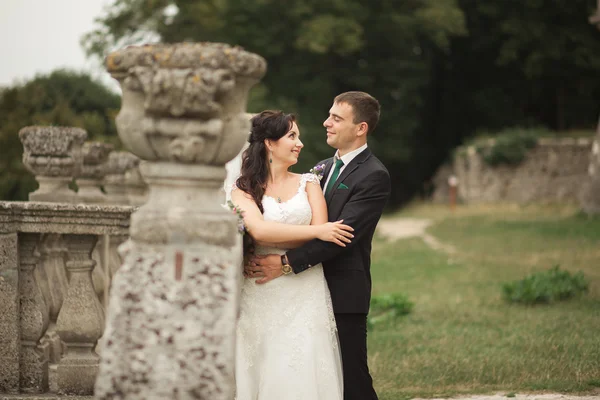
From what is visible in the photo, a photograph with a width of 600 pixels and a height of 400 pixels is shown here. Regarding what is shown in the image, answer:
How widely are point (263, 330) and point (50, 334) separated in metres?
1.74

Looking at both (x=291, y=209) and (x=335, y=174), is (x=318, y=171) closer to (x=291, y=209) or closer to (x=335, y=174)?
(x=335, y=174)

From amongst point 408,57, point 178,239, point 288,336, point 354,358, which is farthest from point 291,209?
point 408,57

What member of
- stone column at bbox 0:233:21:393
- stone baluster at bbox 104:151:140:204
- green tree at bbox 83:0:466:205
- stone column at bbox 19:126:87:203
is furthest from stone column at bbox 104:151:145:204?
green tree at bbox 83:0:466:205

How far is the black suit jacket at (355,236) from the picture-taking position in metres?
4.96

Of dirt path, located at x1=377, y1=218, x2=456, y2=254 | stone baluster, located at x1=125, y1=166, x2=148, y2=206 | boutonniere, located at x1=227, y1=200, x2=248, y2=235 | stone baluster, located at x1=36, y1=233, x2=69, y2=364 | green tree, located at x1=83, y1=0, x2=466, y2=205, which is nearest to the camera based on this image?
boutonniere, located at x1=227, y1=200, x2=248, y2=235

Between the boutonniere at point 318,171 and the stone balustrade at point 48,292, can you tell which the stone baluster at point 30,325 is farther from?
the boutonniere at point 318,171

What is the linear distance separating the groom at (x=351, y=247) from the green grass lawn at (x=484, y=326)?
156 centimetres

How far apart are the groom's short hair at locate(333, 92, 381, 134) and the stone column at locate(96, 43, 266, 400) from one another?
1.97m

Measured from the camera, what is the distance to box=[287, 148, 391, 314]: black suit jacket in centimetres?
496

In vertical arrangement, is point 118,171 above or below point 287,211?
above

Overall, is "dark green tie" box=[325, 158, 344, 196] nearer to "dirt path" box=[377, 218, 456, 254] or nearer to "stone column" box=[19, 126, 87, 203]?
"stone column" box=[19, 126, 87, 203]

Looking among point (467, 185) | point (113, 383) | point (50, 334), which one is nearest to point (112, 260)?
point (50, 334)

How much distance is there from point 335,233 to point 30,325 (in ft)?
6.59

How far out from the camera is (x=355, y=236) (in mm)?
4938
